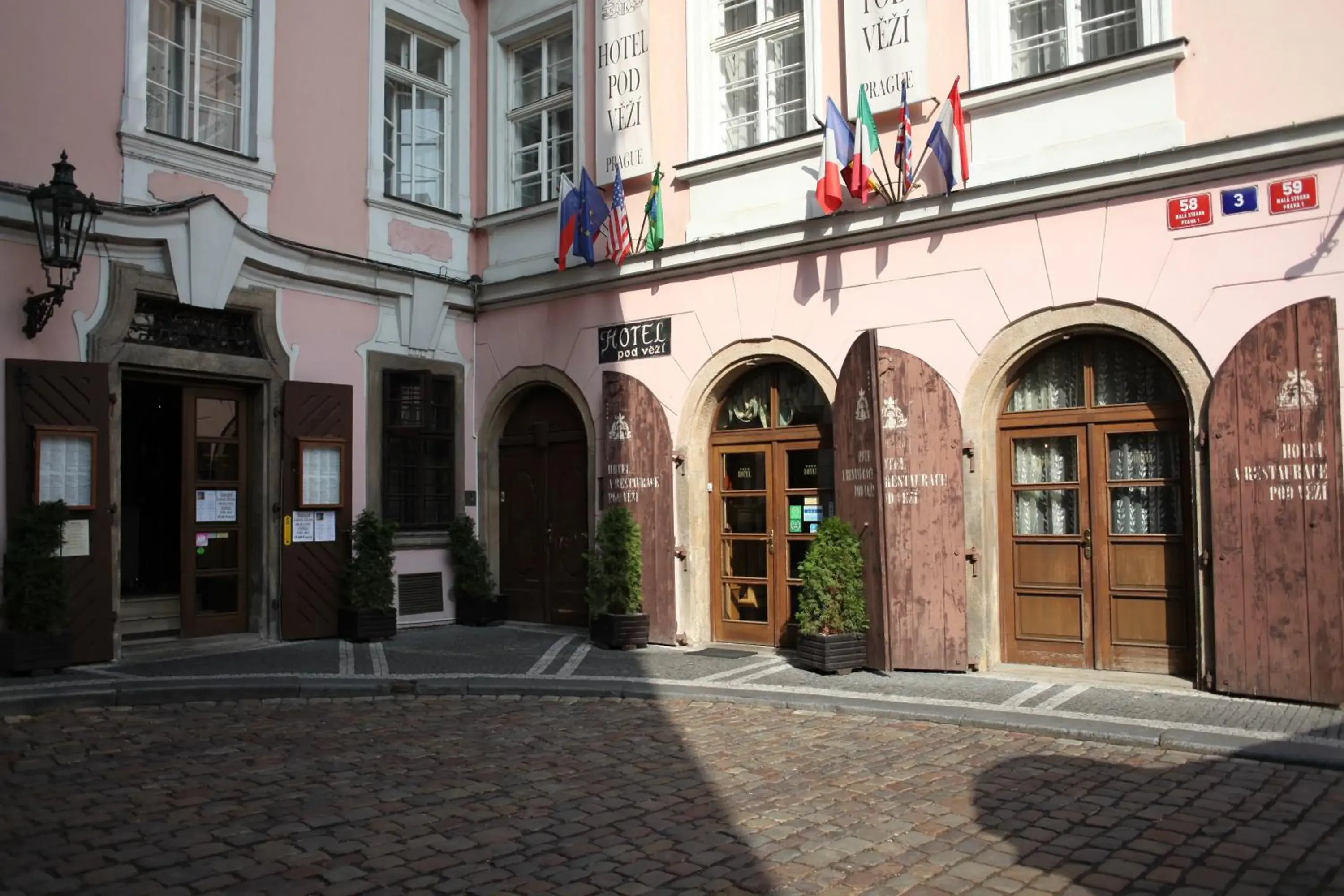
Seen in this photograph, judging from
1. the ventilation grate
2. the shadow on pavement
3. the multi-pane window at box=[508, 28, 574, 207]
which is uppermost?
the multi-pane window at box=[508, 28, 574, 207]

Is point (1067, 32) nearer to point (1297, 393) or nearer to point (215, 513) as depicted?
point (1297, 393)

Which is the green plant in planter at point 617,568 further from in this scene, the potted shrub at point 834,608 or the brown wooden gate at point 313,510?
the brown wooden gate at point 313,510

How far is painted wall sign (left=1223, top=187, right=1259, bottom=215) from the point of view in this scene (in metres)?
7.72

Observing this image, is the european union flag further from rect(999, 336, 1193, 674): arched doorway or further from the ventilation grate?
rect(999, 336, 1193, 674): arched doorway

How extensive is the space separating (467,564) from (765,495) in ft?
12.5

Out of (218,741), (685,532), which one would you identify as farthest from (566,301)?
(218,741)

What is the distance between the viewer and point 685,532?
10977 mm

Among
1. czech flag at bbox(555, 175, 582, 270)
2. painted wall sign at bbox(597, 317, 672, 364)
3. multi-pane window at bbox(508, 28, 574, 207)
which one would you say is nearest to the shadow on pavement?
painted wall sign at bbox(597, 317, 672, 364)

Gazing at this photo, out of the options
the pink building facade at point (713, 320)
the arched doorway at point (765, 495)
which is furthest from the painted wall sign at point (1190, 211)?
the arched doorway at point (765, 495)

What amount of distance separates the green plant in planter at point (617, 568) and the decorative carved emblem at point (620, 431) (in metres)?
0.78

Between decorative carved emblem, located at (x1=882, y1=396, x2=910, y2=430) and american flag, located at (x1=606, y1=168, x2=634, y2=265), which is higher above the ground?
american flag, located at (x1=606, y1=168, x2=634, y2=265)

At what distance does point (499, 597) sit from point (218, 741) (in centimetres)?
600

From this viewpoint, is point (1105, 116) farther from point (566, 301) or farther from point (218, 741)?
point (218, 741)

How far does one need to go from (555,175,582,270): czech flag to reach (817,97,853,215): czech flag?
122 inches
